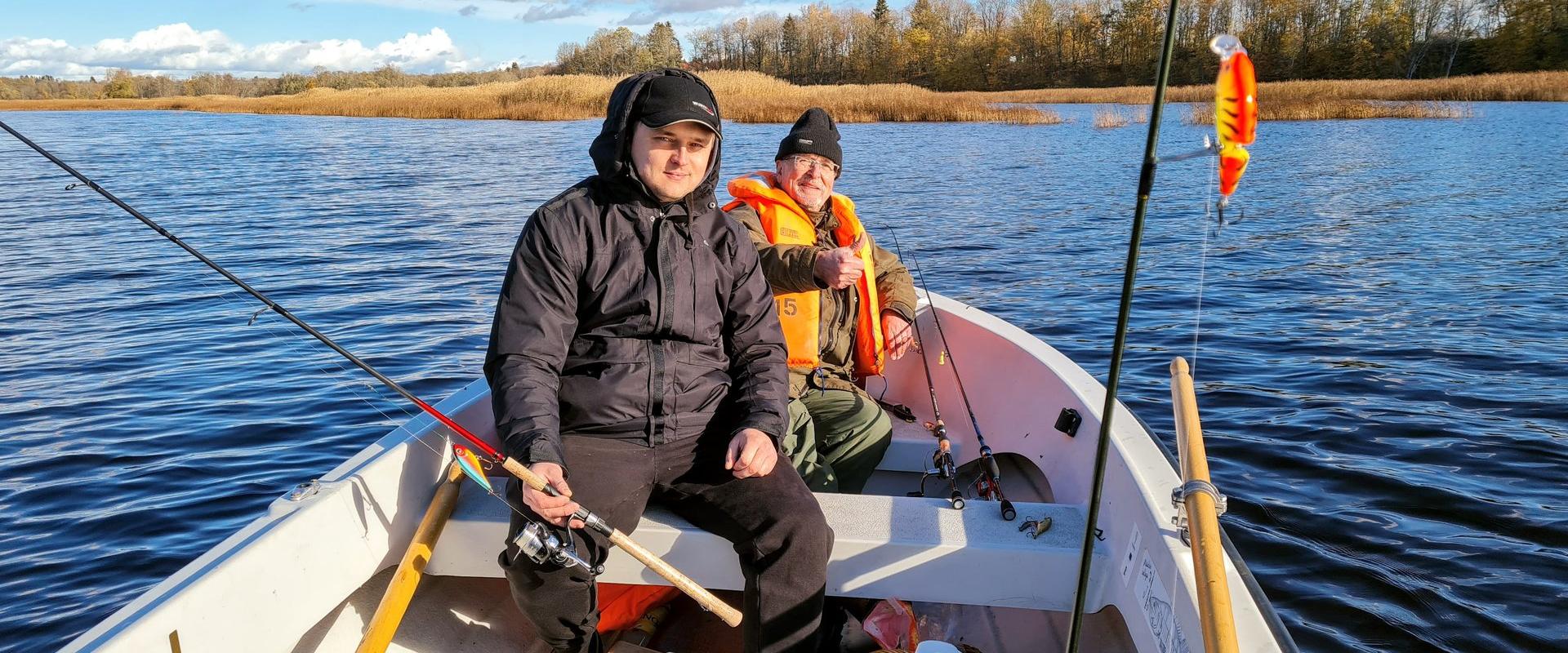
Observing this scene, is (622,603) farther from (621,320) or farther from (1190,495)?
(1190,495)

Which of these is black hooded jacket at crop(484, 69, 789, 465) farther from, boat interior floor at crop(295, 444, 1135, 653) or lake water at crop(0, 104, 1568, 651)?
lake water at crop(0, 104, 1568, 651)

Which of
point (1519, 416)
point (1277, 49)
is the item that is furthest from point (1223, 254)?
point (1277, 49)

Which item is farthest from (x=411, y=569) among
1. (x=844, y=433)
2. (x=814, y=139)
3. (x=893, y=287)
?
(x=893, y=287)

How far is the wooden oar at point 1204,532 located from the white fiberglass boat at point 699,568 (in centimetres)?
13

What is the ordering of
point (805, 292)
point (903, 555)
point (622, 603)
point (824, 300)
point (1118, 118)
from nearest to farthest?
point (903, 555), point (622, 603), point (805, 292), point (824, 300), point (1118, 118)

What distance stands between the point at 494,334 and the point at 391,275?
7836 mm

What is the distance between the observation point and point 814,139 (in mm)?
3545

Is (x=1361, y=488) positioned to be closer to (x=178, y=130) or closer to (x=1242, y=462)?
(x=1242, y=462)

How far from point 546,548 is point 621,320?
558 mm

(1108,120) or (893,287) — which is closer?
Result: (893,287)

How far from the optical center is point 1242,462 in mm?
5191

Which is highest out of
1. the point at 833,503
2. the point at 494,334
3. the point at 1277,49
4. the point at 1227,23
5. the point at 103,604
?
the point at 1277,49

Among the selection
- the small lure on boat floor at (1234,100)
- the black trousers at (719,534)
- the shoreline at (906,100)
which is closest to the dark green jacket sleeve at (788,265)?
the black trousers at (719,534)

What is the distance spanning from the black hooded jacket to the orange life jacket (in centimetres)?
77
